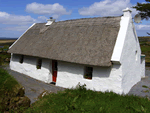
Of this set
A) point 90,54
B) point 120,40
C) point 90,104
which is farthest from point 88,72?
point 90,104

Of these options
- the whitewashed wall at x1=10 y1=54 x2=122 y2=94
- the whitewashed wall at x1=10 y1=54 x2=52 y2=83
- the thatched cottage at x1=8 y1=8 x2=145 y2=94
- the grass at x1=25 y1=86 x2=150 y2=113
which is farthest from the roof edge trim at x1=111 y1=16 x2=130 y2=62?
the whitewashed wall at x1=10 y1=54 x2=52 y2=83

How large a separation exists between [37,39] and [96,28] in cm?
600

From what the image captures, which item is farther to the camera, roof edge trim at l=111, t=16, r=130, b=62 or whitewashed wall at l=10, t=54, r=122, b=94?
whitewashed wall at l=10, t=54, r=122, b=94

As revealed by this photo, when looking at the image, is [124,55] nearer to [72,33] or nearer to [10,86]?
[72,33]

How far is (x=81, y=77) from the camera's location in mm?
8773

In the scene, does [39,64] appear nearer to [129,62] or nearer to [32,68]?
[32,68]

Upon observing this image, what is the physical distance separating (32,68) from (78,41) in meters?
5.39

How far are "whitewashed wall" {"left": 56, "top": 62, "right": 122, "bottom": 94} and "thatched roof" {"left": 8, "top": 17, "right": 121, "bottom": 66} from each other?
2.28 ft

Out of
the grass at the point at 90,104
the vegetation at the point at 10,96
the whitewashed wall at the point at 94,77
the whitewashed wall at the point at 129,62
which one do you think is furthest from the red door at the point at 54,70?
the whitewashed wall at the point at 129,62

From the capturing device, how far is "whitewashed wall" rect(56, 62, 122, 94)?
7592mm

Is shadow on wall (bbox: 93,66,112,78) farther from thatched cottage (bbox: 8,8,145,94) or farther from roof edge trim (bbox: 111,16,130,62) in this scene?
roof edge trim (bbox: 111,16,130,62)

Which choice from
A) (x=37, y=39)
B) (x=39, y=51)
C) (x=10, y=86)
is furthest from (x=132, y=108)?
(x=37, y=39)

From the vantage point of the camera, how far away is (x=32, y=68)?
12211mm

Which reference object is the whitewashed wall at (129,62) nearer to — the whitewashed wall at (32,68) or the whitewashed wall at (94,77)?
the whitewashed wall at (94,77)
